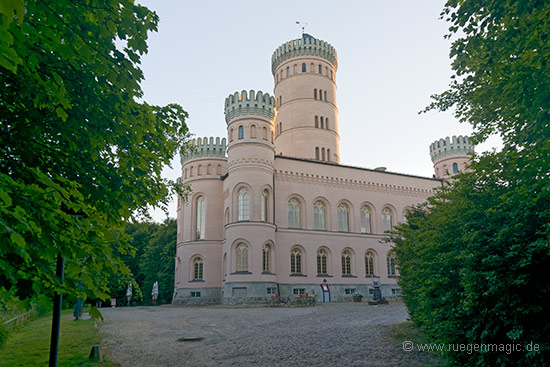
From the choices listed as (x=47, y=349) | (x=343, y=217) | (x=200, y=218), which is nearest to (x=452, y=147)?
(x=343, y=217)

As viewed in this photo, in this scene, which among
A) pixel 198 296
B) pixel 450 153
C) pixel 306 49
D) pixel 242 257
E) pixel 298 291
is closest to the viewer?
pixel 242 257

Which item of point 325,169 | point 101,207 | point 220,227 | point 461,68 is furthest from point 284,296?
point 101,207

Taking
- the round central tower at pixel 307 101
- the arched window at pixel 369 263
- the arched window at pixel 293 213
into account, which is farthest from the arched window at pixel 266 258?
the round central tower at pixel 307 101

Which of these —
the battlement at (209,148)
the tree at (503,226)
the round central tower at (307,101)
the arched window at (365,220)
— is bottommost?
the tree at (503,226)

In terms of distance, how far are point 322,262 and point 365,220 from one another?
6.36 m

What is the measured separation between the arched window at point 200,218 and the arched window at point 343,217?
481 inches

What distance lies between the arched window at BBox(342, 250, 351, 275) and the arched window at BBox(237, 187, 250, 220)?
9.87 meters

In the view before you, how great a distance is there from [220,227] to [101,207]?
32058 mm

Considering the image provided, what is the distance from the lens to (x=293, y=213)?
35.9 metres

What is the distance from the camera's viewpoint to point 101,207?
238 inches

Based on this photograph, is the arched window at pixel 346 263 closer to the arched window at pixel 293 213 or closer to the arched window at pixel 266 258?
the arched window at pixel 293 213

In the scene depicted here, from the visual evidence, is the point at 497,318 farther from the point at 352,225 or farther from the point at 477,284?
the point at 352,225

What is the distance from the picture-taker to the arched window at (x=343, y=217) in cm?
3769

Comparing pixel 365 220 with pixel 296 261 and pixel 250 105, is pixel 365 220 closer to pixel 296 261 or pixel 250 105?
pixel 296 261
